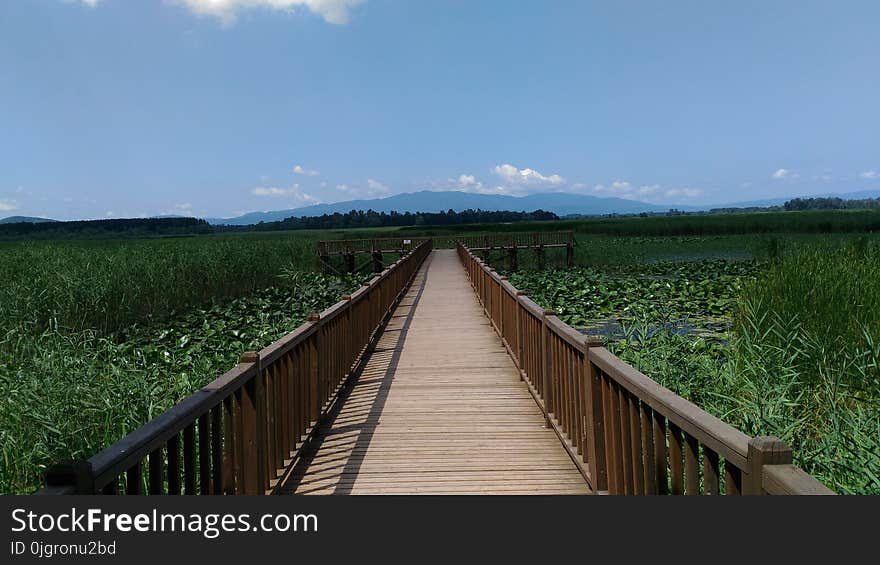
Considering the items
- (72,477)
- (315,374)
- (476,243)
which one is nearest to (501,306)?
(315,374)

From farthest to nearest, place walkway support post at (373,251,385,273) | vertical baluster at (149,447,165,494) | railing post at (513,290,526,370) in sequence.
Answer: walkway support post at (373,251,385,273), railing post at (513,290,526,370), vertical baluster at (149,447,165,494)

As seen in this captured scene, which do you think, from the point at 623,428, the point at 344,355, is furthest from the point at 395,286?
the point at 623,428

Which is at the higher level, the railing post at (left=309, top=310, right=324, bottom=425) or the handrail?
the handrail

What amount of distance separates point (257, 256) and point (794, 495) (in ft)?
76.0

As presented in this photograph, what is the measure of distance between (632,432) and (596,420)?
68 centimetres

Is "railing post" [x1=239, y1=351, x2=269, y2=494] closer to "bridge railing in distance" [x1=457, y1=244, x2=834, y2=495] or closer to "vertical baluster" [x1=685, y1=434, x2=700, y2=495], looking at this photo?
"bridge railing in distance" [x1=457, y1=244, x2=834, y2=495]

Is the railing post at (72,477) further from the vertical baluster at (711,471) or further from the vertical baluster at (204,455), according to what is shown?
the vertical baluster at (711,471)

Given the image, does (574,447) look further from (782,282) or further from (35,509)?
(782,282)

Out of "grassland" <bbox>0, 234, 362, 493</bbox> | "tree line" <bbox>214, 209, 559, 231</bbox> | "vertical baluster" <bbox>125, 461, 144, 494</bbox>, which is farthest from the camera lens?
"tree line" <bbox>214, 209, 559, 231</bbox>

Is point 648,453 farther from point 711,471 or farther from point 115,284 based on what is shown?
point 115,284

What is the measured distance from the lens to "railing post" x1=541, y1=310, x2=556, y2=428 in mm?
5113

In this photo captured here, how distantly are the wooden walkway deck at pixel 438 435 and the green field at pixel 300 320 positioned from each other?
1.63 m

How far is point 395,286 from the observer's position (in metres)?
13.7

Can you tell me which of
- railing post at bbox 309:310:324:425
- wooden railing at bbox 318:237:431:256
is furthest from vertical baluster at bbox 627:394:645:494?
wooden railing at bbox 318:237:431:256
